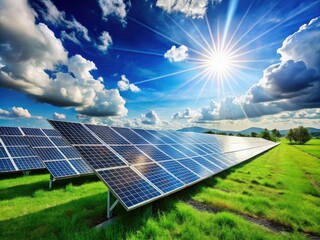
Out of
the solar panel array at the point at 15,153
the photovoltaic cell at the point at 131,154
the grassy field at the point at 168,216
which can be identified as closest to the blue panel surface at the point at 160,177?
the photovoltaic cell at the point at 131,154

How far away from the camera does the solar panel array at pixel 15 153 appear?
14045 mm

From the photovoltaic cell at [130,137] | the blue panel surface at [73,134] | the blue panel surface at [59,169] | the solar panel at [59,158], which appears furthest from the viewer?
the photovoltaic cell at [130,137]

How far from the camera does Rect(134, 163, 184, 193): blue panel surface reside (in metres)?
7.58

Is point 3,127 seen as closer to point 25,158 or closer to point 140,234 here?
point 25,158

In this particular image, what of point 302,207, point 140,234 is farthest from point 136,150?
point 302,207

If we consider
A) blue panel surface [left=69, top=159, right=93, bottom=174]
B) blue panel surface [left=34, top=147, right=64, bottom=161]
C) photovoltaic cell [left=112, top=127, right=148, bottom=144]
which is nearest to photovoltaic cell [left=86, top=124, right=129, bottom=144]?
photovoltaic cell [left=112, top=127, right=148, bottom=144]

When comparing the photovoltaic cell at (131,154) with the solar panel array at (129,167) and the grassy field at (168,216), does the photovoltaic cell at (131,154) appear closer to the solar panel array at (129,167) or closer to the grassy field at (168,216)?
the solar panel array at (129,167)

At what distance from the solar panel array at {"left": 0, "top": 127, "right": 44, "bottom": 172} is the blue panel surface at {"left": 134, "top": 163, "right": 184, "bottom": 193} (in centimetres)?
1187

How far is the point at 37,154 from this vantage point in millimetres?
12273

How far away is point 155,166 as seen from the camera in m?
9.13

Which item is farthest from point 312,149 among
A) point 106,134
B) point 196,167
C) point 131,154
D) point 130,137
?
point 106,134

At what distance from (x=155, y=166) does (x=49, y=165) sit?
7451 millimetres

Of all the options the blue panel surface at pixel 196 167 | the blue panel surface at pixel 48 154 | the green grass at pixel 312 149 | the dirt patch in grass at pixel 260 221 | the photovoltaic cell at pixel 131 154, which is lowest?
the green grass at pixel 312 149

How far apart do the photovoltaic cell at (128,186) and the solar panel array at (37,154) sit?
612 cm
